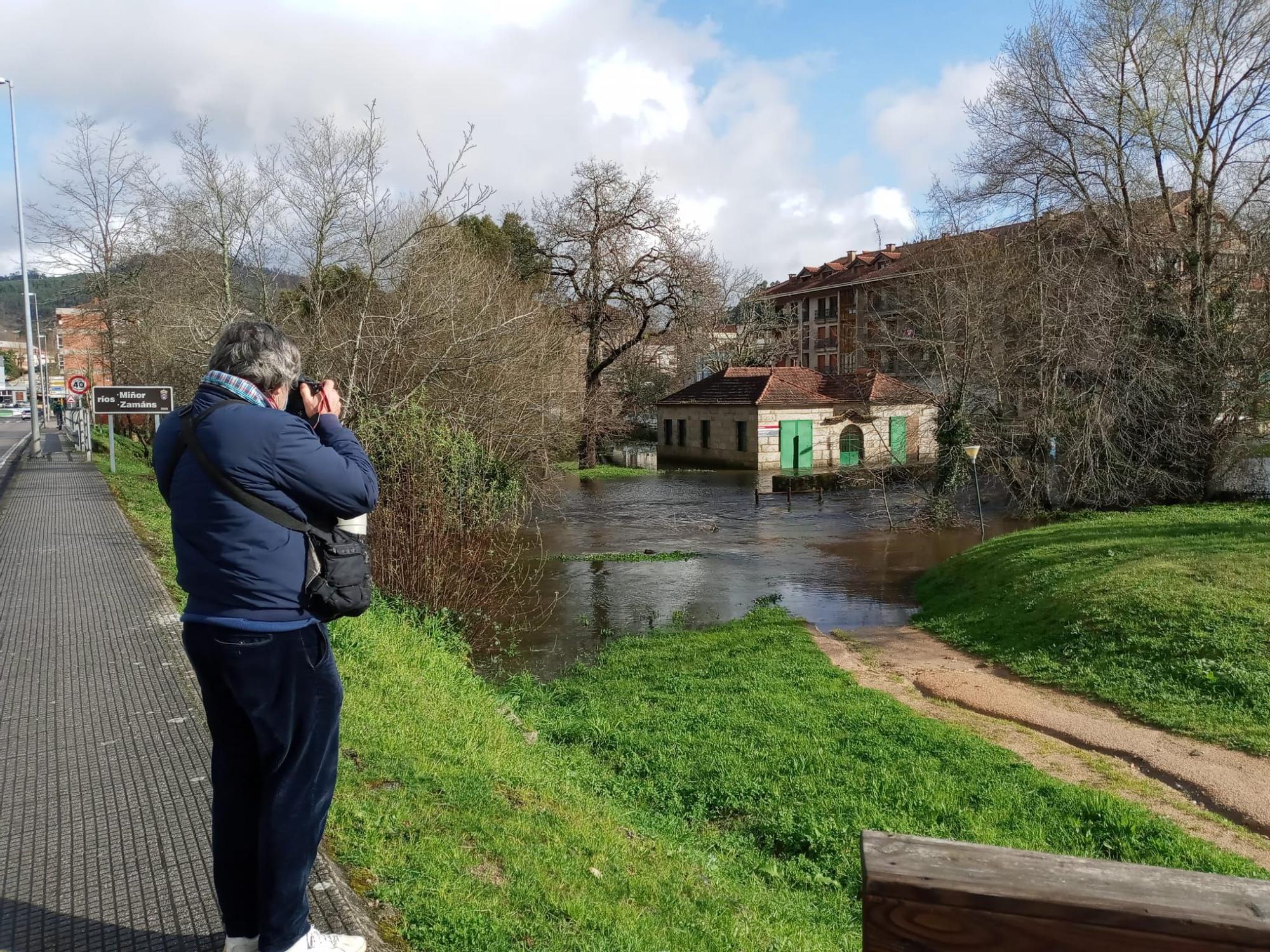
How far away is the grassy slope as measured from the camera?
3904 mm

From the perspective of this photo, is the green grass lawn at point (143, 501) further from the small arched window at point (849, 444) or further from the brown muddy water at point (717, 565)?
the small arched window at point (849, 444)

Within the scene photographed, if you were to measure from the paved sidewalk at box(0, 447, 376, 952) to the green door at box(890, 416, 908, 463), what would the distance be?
2583 cm

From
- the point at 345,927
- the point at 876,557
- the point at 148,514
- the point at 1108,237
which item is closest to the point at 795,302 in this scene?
the point at 1108,237

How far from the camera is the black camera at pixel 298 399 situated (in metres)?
3.19

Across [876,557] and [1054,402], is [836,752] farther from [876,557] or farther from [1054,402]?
[1054,402]

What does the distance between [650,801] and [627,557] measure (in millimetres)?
13838

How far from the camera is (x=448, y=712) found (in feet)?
22.5

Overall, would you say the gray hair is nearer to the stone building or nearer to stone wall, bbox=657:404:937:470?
stone wall, bbox=657:404:937:470

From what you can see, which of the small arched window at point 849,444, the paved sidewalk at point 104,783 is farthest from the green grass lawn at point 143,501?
the small arched window at point 849,444

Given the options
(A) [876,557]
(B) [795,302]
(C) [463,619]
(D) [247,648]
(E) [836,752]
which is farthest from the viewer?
(B) [795,302]

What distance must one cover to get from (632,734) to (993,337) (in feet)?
67.3

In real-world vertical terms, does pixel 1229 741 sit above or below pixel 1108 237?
below

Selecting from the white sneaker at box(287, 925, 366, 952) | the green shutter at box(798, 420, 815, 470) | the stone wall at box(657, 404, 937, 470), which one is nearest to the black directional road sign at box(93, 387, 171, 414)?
the white sneaker at box(287, 925, 366, 952)

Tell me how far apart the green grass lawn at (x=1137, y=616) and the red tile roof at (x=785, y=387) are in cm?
2404
